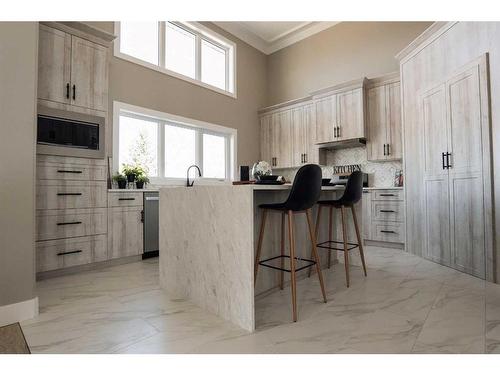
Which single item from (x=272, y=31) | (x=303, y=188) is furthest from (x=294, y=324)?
(x=272, y=31)

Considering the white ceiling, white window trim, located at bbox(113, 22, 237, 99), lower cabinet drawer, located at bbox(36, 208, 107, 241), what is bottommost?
lower cabinet drawer, located at bbox(36, 208, 107, 241)

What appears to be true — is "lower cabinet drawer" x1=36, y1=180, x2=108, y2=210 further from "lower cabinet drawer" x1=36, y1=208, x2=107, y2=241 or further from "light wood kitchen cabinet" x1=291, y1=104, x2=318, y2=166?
"light wood kitchen cabinet" x1=291, y1=104, x2=318, y2=166

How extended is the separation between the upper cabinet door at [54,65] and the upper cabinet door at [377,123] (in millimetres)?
4143

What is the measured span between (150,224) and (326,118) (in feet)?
11.0

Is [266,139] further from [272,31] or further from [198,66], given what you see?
[272,31]

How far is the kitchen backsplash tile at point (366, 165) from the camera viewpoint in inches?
184

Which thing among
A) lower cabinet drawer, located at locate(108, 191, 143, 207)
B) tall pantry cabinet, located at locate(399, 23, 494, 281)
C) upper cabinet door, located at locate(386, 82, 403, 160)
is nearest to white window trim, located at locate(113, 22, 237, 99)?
lower cabinet drawer, located at locate(108, 191, 143, 207)

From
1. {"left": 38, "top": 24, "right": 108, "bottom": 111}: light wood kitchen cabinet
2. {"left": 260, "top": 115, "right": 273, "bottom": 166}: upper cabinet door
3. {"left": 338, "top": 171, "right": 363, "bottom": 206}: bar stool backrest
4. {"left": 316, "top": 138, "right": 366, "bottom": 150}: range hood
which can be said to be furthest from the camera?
{"left": 260, "top": 115, "right": 273, "bottom": 166}: upper cabinet door

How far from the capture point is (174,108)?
15.4 ft

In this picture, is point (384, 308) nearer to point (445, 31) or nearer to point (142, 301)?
point (142, 301)

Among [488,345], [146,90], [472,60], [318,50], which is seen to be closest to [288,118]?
[318,50]

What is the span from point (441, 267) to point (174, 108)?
4.24 meters

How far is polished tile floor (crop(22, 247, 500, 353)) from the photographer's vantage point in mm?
1564

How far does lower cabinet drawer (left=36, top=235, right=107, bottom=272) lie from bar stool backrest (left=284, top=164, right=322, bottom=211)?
237cm
